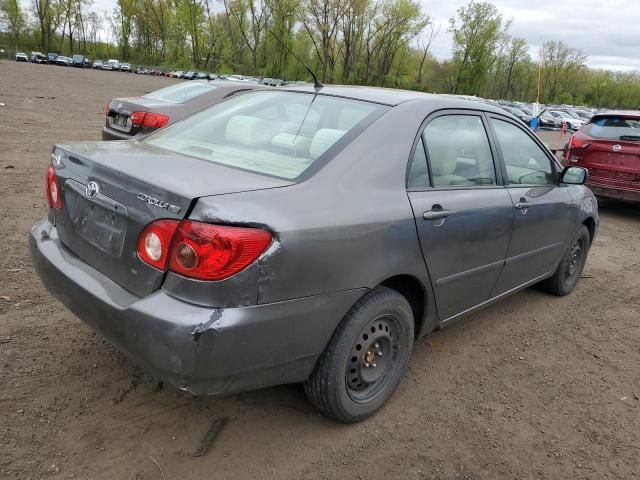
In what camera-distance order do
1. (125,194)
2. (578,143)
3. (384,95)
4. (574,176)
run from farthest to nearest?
(578,143)
(574,176)
(384,95)
(125,194)

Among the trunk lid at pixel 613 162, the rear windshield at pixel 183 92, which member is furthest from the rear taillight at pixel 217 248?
the trunk lid at pixel 613 162

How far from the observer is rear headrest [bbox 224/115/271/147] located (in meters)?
2.84

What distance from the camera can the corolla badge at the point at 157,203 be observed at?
204 cm

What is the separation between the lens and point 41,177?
22.6ft

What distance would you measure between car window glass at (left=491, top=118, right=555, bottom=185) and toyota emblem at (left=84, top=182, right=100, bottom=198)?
2.50 meters

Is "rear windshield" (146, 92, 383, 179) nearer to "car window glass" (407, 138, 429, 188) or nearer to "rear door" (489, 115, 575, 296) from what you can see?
"car window glass" (407, 138, 429, 188)

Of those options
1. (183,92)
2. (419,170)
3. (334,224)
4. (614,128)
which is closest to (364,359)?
(334,224)

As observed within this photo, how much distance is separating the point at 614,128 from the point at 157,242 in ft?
26.9

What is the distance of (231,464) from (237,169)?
4.38 ft

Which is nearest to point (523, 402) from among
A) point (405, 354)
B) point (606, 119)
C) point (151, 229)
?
point (405, 354)

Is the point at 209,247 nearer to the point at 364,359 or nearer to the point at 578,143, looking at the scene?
the point at 364,359

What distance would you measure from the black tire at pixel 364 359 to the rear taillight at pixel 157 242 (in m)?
0.86

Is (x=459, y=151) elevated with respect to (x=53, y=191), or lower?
elevated

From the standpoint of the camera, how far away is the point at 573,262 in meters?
4.77
